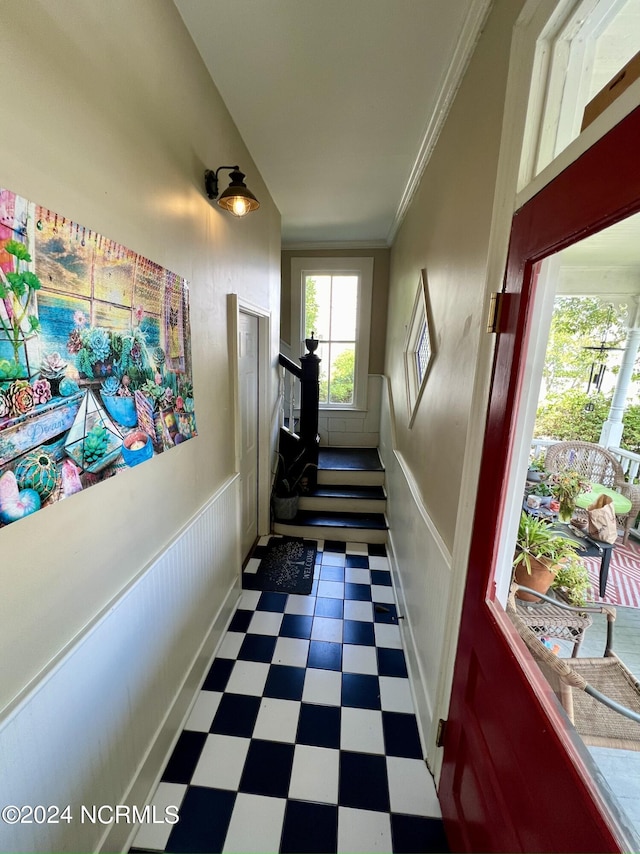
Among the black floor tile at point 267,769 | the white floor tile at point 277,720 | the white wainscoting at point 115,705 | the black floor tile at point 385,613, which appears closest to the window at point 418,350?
the black floor tile at point 385,613

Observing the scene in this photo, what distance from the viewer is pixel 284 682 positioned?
176 centimetres

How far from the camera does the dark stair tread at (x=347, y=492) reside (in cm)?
333

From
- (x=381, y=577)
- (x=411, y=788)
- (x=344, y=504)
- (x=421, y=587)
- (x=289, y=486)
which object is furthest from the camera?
(x=344, y=504)

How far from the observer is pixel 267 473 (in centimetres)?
307

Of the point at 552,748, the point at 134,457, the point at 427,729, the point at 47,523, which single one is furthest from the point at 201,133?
the point at 427,729

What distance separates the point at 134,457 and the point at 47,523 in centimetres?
33

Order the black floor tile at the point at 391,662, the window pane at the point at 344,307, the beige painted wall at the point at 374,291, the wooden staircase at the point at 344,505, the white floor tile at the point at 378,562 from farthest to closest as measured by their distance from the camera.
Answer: the window pane at the point at 344,307 → the beige painted wall at the point at 374,291 → the wooden staircase at the point at 344,505 → the white floor tile at the point at 378,562 → the black floor tile at the point at 391,662

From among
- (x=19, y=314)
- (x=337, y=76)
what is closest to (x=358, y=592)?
(x=19, y=314)

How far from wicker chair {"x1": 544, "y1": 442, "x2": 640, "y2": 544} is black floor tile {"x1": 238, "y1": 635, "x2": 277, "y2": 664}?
5.96 ft

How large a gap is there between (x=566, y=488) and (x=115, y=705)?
1.48m

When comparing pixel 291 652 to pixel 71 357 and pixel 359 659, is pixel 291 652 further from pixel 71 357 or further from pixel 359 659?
pixel 71 357

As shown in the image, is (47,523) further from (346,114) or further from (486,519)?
(346,114)

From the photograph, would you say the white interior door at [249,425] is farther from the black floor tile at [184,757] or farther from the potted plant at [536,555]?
the potted plant at [536,555]

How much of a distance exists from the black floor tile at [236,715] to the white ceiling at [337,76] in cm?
261
